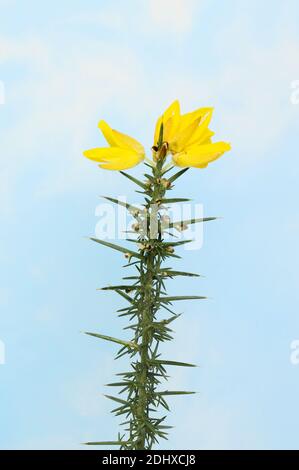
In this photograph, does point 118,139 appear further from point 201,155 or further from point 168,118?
point 201,155

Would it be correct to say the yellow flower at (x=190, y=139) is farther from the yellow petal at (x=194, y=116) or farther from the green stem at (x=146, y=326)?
the green stem at (x=146, y=326)

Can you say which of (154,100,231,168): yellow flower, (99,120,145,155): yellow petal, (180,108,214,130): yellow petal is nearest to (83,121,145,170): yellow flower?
(99,120,145,155): yellow petal

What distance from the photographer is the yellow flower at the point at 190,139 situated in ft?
9.17

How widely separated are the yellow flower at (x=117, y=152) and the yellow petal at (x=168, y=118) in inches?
4.2

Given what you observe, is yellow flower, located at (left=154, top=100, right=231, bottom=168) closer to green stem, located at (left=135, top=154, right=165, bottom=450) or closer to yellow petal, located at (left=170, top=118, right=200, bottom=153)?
yellow petal, located at (left=170, top=118, right=200, bottom=153)

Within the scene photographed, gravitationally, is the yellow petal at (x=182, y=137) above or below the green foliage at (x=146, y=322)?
above

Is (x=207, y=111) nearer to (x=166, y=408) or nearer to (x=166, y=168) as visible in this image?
(x=166, y=168)

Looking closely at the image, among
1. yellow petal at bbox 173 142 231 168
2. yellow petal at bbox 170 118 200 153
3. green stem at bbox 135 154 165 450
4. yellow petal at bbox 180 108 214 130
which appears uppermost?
yellow petal at bbox 180 108 214 130

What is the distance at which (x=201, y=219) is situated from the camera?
2.72m

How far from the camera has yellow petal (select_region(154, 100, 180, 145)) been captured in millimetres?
2836

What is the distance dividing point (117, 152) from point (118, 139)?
0.07m

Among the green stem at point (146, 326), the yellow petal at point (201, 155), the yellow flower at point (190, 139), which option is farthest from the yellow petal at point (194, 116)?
the green stem at point (146, 326)
